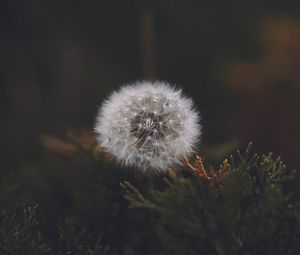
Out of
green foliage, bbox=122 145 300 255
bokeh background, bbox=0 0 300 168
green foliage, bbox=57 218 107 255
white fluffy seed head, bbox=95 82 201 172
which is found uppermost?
bokeh background, bbox=0 0 300 168

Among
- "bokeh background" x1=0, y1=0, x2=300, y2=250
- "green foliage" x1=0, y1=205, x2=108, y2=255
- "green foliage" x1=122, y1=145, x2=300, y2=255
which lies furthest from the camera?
"bokeh background" x1=0, y1=0, x2=300, y2=250

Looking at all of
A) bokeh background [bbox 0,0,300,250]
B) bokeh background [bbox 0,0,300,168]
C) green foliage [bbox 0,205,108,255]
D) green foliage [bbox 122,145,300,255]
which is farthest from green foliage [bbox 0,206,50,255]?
bokeh background [bbox 0,0,300,168]

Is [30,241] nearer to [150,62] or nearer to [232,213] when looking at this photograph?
[232,213]

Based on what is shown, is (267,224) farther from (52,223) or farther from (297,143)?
(297,143)

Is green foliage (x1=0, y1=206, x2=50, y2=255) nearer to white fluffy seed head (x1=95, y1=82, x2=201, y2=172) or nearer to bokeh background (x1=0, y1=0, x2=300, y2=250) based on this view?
white fluffy seed head (x1=95, y1=82, x2=201, y2=172)

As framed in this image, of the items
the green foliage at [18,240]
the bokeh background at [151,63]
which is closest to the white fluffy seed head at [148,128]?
the green foliage at [18,240]

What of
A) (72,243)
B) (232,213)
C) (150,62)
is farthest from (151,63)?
(232,213)

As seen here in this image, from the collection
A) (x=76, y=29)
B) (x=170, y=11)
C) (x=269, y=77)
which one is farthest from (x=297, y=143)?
(x=76, y=29)
